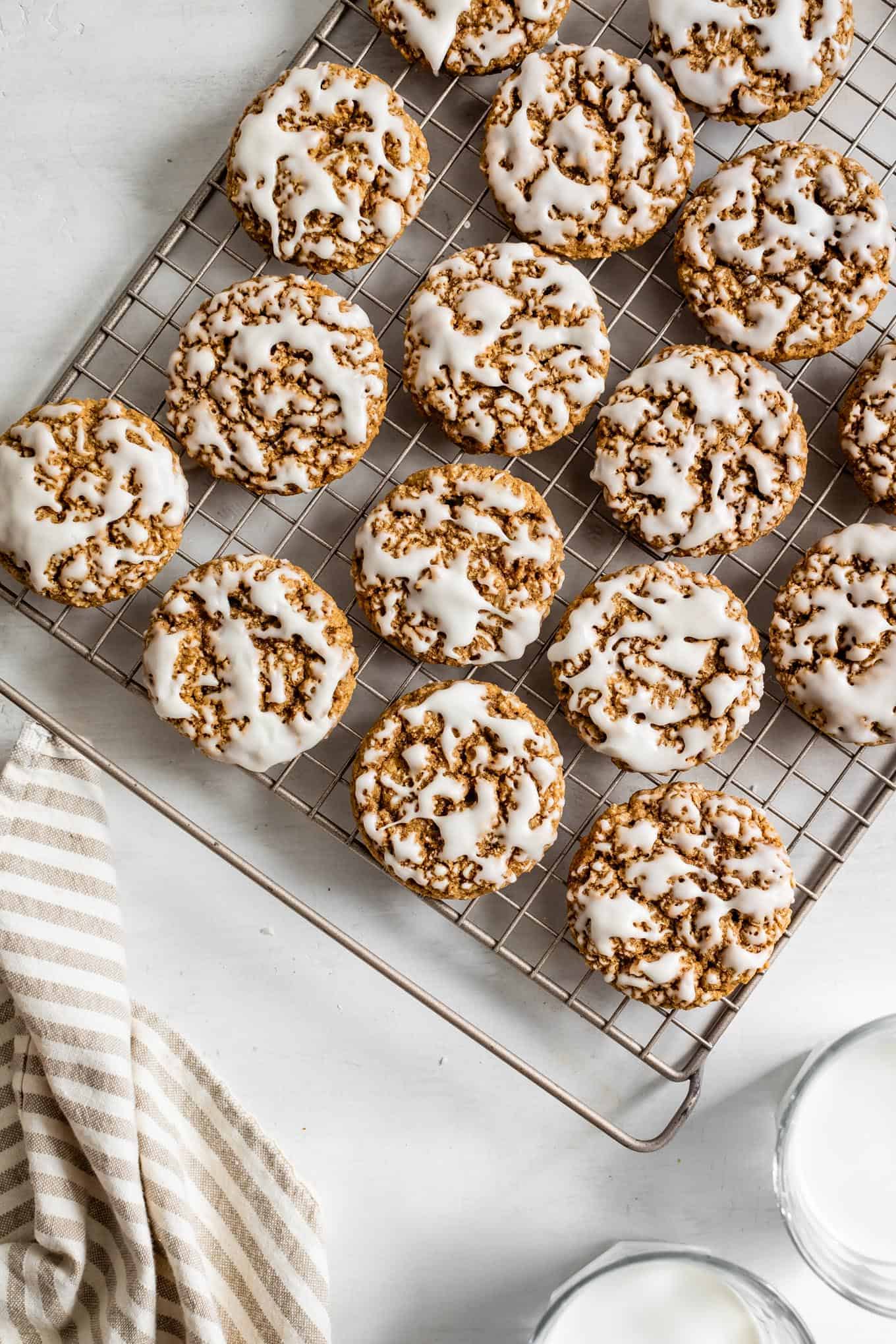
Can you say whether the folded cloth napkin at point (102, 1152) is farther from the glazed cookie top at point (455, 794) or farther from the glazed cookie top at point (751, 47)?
the glazed cookie top at point (751, 47)

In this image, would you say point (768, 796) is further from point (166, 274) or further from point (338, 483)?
point (166, 274)

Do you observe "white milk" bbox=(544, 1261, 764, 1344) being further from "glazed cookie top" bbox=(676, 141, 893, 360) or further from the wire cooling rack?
"glazed cookie top" bbox=(676, 141, 893, 360)

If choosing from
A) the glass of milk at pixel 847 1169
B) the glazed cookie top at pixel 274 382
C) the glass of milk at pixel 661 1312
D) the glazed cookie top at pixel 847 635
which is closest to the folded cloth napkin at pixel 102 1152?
the glass of milk at pixel 661 1312

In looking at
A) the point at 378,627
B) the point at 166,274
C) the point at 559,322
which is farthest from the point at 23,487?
the point at 559,322

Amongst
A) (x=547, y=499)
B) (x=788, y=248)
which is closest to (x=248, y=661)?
(x=547, y=499)

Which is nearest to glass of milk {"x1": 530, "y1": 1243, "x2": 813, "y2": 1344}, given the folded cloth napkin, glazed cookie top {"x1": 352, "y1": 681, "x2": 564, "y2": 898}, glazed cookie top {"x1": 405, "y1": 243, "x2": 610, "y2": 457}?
the folded cloth napkin

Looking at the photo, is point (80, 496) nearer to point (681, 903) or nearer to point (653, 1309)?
point (681, 903)
